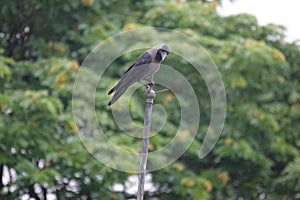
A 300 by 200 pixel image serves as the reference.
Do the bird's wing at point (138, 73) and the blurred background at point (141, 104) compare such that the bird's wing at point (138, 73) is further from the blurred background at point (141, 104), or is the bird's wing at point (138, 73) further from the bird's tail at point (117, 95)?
the blurred background at point (141, 104)

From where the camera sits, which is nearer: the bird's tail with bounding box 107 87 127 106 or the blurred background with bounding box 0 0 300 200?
the bird's tail with bounding box 107 87 127 106

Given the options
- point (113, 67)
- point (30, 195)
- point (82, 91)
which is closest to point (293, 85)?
point (113, 67)

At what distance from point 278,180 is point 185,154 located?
1.02 m

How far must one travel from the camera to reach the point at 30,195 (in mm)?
8109

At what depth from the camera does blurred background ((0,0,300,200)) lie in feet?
24.2

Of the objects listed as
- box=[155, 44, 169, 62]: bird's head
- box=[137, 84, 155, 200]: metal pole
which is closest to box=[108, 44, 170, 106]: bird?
box=[155, 44, 169, 62]: bird's head

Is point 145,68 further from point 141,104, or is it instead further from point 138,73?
point 141,104

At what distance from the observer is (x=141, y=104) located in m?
7.75

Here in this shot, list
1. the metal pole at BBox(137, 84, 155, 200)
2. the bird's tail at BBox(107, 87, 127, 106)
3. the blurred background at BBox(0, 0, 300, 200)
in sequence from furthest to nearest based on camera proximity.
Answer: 1. the blurred background at BBox(0, 0, 300, 200)
2. the bird's tail at BBox(107, 87, 127, 106)
3. the metal pole at BBox(137, 84, 155, 200)

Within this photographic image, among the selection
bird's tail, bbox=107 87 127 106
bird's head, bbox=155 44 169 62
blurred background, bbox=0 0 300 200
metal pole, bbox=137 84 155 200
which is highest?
blurred background, bbox=0 0 300 200

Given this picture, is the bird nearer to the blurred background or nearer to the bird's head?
the bird's head

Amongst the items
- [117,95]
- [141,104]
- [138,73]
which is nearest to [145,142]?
[117,95]

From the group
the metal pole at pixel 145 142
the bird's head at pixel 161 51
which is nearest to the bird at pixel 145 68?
the bird's head at pixel 161 51

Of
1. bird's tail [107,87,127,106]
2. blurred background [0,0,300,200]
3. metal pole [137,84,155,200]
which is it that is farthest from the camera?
blurred background [0,0,300,200]
